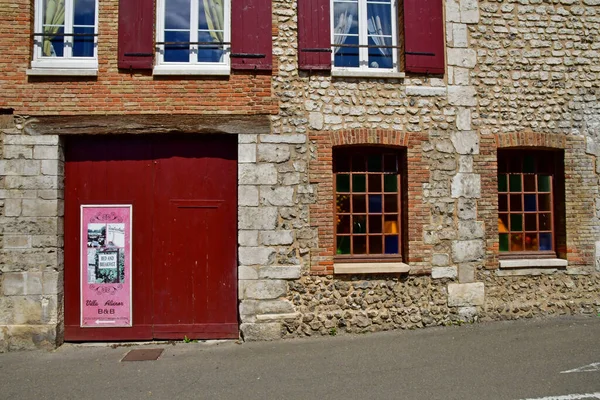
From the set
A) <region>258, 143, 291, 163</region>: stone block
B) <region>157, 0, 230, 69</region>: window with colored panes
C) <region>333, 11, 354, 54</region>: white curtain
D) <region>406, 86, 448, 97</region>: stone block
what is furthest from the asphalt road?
<region>333, 11, 354, 54</region>: white curtain

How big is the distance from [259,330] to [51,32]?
5.24 metres

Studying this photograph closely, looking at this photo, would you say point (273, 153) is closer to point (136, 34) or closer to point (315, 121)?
point (315, 121)

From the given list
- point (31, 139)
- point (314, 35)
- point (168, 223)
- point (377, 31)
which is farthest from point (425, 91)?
point (31, 139)

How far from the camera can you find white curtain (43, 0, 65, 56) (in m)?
6.50

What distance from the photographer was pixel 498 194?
23.3 feet

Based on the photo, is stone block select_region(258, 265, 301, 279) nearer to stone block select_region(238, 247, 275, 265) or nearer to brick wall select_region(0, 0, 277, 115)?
stone block select_region(238, 247, 275, 265)

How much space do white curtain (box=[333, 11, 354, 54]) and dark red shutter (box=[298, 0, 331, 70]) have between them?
0.26m

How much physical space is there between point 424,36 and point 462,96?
1072 mm

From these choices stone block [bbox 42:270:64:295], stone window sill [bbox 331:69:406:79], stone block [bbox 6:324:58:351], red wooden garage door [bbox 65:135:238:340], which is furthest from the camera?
stone window sill [bbox 331:69:406:79]

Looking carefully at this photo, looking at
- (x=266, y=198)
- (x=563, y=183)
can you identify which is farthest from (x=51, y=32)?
(x=563, y=183)

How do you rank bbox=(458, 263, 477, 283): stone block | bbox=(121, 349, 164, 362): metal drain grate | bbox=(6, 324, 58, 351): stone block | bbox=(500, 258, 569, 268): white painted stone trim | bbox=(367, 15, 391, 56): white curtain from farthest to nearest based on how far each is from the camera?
bbox=(367, 15, 391, 56): white curtain
bbox=(500, 258, 569, 268): white painted stone trim
bbox=(458, 263, 477, 283): stone block
bbox=(6, 324, 58, 351): stone block
bbox=(121, 349, 164, 362): metal drain grate

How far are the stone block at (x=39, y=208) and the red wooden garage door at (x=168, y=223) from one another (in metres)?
0.27

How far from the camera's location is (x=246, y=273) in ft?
20.7

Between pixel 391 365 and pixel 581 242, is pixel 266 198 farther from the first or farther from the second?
pixel 581 242
